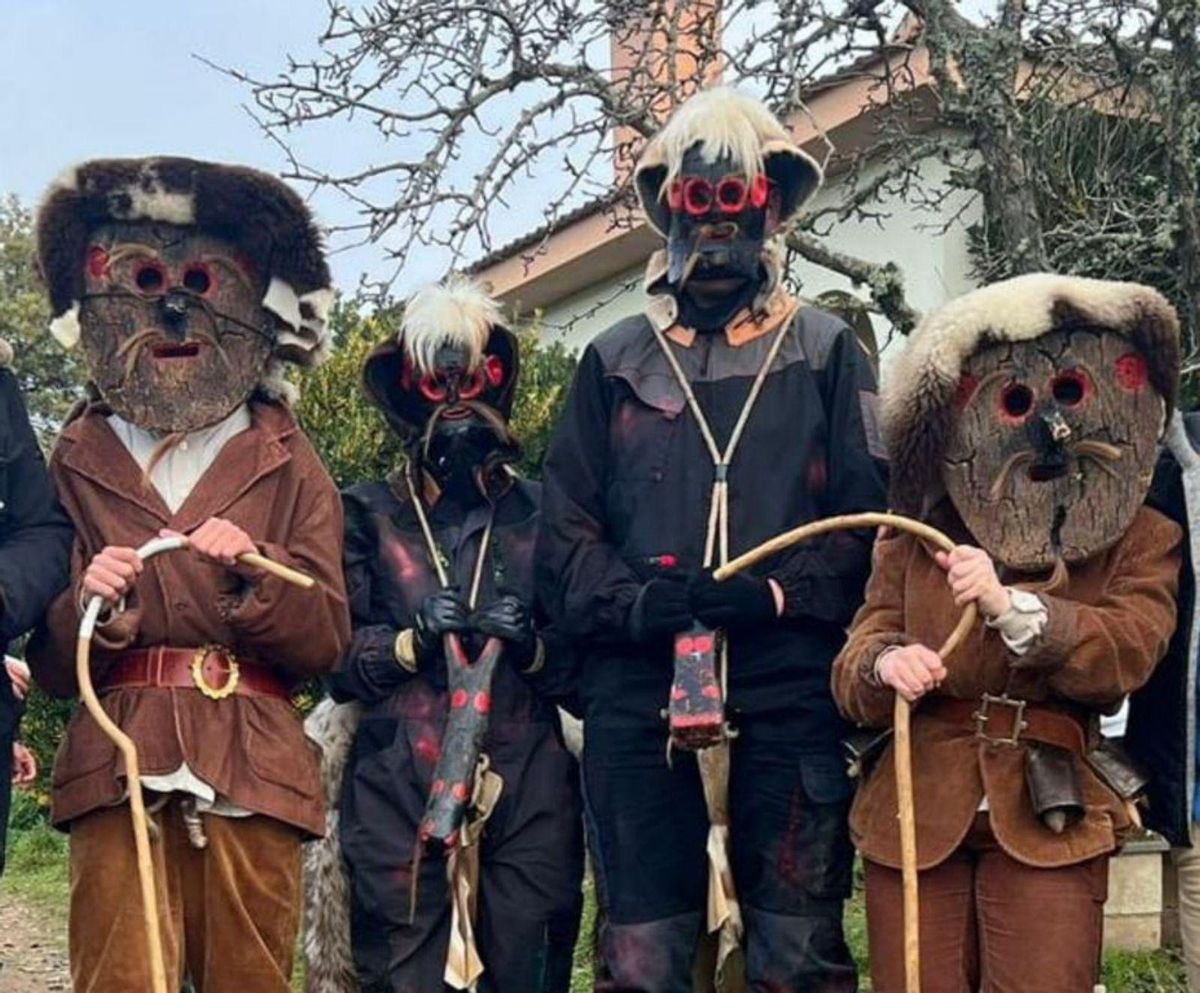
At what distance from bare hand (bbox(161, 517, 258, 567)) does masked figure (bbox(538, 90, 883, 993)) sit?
74 centimetres

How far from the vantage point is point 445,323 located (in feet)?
15.3

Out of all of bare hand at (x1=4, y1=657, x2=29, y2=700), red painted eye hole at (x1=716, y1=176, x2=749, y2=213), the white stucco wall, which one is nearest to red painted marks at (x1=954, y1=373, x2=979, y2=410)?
red painted eye hole at (x1=716, y1=176, x2=749, y2=213)

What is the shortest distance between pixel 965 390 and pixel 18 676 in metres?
2.26

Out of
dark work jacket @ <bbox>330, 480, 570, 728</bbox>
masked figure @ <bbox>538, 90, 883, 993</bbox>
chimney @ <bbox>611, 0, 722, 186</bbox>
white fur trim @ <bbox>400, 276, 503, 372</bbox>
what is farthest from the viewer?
chimney @ <bbox>611, 0, 722, 186</bbox>

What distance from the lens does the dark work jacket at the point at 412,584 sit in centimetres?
441

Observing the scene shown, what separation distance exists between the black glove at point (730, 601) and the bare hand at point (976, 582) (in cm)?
47

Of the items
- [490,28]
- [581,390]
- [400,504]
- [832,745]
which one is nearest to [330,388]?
[490,28]

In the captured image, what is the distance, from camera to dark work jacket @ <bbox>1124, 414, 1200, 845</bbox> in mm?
3709

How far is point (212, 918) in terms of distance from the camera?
3812mm

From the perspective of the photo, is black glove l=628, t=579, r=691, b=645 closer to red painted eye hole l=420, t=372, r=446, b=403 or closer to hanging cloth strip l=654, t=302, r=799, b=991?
hanging cloth strip l=654, t=302, r=799, b=991

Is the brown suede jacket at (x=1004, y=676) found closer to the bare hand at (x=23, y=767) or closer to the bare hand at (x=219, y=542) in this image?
the bare hand at (x=219, y=542)

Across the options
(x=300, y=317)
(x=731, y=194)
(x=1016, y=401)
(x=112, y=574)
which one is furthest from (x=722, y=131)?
(x=112, y=574)

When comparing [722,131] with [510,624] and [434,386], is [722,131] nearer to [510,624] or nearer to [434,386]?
[434,386]

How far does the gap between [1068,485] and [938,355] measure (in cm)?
39
